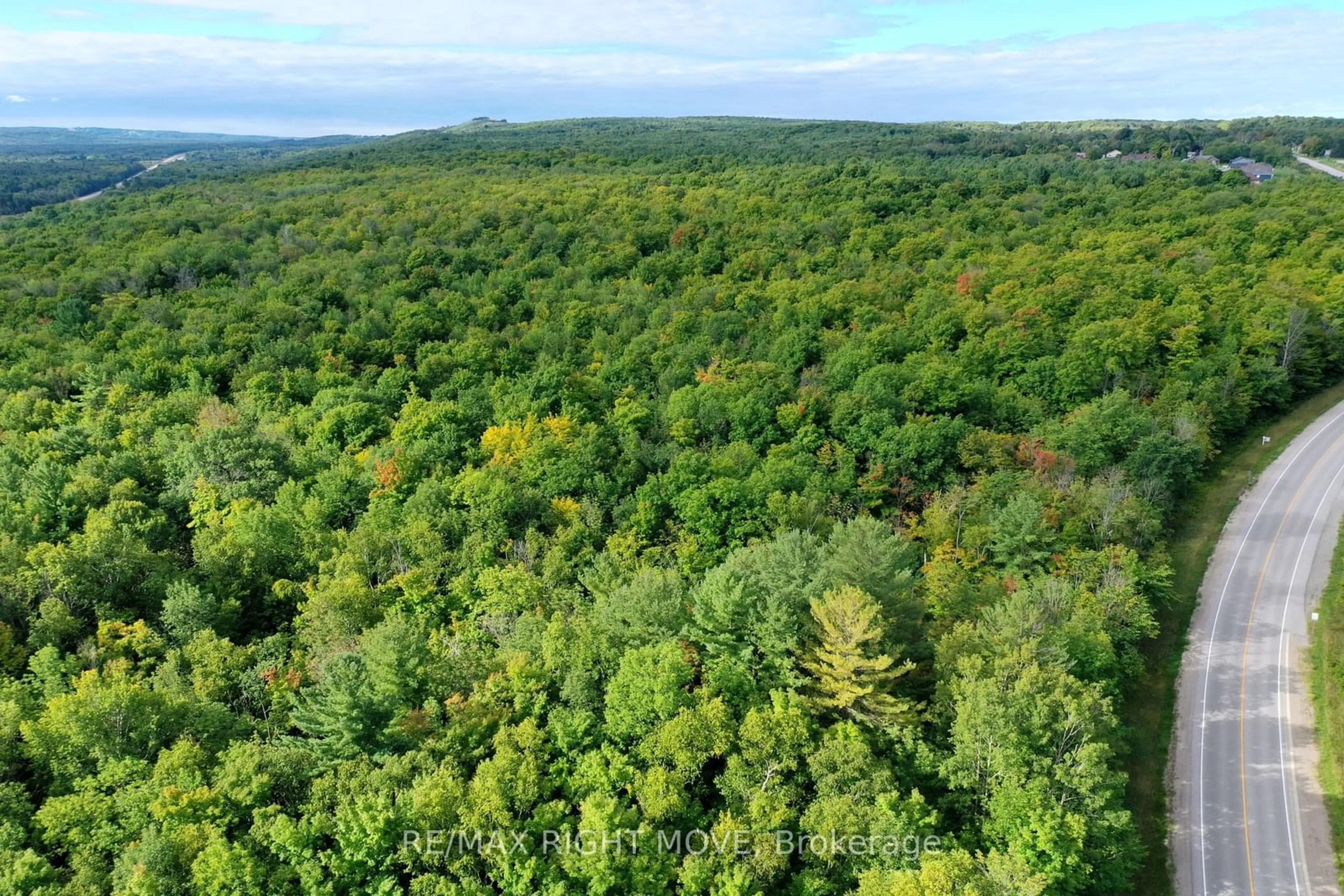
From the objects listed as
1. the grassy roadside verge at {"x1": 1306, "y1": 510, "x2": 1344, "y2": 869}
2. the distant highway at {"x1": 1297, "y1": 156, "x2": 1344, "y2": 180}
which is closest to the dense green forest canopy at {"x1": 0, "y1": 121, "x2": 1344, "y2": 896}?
the grassy roadside verge at {"x1": 1306, "y1": 510, "x2": 1344, "y2": 869}

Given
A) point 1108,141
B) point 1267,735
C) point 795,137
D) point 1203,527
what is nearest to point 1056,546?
point 1267,735

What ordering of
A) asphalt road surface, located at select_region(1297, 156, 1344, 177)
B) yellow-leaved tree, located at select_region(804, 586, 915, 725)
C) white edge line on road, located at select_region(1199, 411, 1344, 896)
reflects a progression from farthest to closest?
asphalt road surface, located at select_region(1297, 156, 1344, 177) < white edge line on road, located at select_region(1199, 411, 1344, 896) < yellow-leaved tree, located at select_region(804, 586, 915, 725)

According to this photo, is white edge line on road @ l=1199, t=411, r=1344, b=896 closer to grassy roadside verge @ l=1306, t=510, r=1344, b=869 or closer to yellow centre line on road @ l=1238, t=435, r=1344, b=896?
yellow centre line on road @ l=1238, t=435, r=1344, b=896

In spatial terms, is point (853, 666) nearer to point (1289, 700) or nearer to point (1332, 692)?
point (1289, 700)

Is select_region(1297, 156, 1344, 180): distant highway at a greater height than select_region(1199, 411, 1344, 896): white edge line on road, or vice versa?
select_region(1297, 156, 1344, 180): distant highway

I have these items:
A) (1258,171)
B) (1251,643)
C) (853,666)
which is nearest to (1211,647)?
(1251,643)

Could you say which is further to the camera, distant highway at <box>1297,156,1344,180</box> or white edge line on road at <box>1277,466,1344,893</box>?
distant highway at <box>1297,156,1344,180</box>
